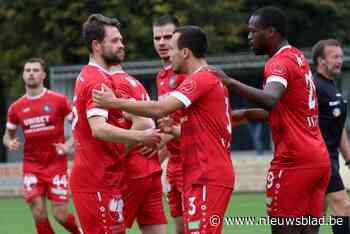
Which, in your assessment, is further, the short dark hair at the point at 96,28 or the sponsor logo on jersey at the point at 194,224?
the short dark hair at the point at 96,28

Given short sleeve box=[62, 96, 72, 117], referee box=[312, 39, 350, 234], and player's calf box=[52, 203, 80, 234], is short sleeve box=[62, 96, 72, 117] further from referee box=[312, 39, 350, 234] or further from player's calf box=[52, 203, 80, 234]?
referee box=[312, 39, 350, 234]

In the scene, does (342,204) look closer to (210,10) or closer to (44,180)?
(44,180)

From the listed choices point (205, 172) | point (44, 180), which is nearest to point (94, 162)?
point (205, 172)

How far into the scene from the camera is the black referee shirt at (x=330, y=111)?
1046cm

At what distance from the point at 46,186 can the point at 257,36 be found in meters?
5.54

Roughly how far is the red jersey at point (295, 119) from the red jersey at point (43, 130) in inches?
208

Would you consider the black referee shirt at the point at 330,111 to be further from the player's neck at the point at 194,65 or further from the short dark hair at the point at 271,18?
the player's neck at the point at 194,65

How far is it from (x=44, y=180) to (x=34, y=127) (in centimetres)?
73

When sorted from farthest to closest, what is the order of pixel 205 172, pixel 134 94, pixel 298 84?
pixel 134 94 → pixel 298 84 → pixel 205 172

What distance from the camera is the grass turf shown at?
540 inches

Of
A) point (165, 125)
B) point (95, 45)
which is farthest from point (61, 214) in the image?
point (165, 125)

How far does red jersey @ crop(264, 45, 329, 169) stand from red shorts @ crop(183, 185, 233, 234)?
861 millimetres

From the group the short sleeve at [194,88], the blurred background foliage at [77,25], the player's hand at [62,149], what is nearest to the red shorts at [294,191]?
the short sleeve at [194,88]

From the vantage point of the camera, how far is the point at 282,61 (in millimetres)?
8273
